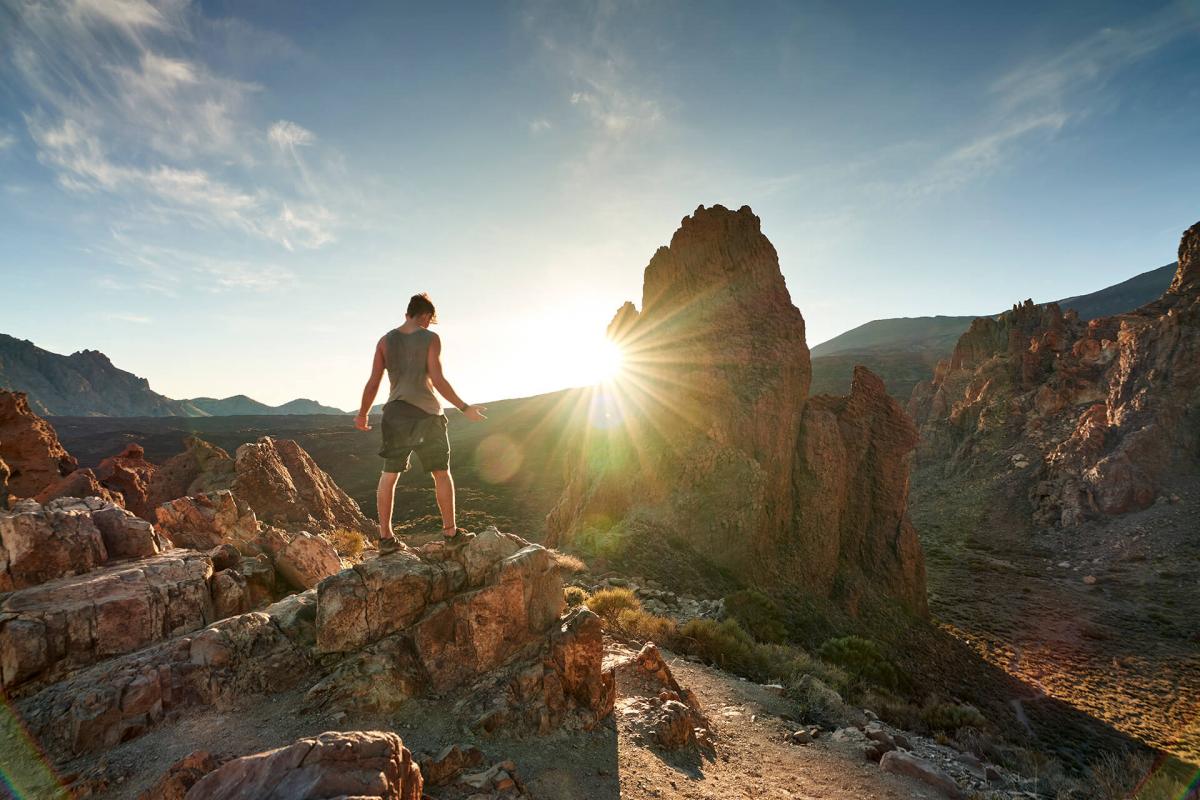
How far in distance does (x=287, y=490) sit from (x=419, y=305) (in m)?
19.2

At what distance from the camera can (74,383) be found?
461ft

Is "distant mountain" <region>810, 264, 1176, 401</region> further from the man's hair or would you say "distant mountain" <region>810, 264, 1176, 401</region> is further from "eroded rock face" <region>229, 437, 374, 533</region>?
the man's hair

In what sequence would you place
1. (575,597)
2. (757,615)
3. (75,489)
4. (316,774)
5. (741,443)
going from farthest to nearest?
(741,443), (75,489), (757,615), (575,597), (316,774)

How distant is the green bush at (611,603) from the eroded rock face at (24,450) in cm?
2049

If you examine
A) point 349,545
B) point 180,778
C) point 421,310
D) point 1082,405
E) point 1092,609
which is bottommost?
point 1092,609

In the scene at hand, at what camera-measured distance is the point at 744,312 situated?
19.8 m

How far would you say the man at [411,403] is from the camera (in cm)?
572

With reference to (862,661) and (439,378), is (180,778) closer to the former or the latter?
(439,378)

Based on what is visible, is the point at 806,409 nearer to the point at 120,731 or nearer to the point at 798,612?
the point at 798,612

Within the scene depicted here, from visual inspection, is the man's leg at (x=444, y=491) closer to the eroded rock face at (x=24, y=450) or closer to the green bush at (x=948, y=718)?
the green bush at (x=948, y=718)

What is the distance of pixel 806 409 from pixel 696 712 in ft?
52.0

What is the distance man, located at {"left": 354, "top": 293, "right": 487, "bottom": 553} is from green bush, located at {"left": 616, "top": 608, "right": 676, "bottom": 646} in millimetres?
5495

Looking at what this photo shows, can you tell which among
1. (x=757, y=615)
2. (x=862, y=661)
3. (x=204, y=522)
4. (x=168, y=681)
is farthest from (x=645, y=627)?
(x=204, y=522)

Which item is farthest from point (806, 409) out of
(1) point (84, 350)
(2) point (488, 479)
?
(1) point (84, 350)
